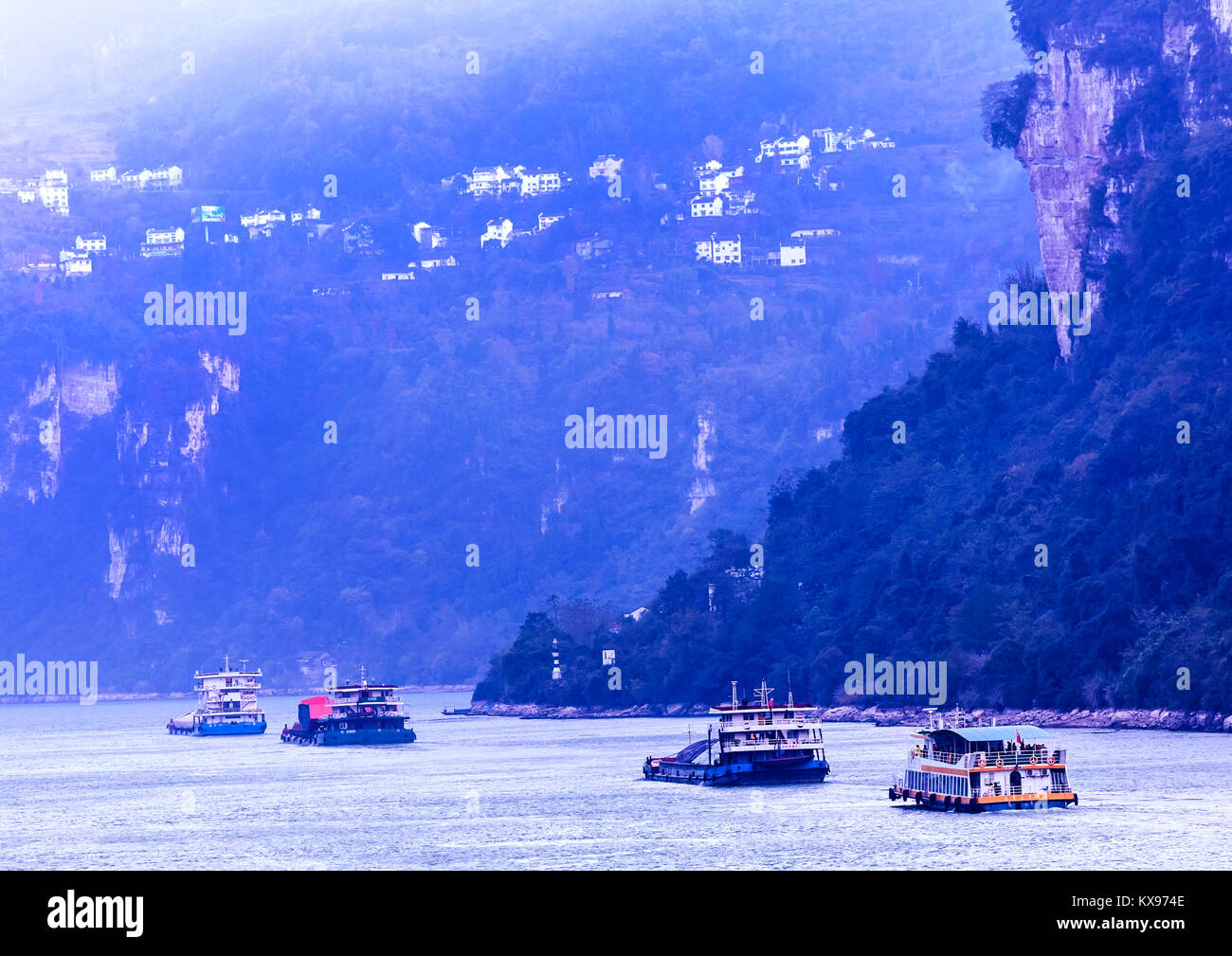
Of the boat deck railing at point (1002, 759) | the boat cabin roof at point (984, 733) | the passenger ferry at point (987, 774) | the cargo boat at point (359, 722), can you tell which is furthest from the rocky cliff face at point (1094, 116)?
the boat deck railing at point (1002, 759)

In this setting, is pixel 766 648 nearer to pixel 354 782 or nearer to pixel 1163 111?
pixel 1163 111

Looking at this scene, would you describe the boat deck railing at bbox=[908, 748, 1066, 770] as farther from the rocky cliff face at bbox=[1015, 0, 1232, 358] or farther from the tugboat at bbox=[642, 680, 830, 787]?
the rocky cliff face at bbox=[1015, 0, 1232, 358]

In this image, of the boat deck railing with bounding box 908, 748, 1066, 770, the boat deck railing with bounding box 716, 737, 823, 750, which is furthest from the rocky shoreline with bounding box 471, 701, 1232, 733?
the boat deck railing with bounding box 908, 748, 1066, 770

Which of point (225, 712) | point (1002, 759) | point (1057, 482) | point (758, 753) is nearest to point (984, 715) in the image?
point (758, 753)

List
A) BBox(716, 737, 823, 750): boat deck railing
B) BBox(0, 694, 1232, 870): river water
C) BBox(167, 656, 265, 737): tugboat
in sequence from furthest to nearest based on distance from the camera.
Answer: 1. BBox(167, 656, 265, 737): tugboat
2. BBox(716, 737, 823, 750): boat deck railing
3. BBox(0, 694, 1232, 870): river water

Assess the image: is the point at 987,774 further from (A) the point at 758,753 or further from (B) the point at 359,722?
(B) the point at 359,722

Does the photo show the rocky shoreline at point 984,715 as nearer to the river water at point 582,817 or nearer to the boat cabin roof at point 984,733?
the river water at point 582,817

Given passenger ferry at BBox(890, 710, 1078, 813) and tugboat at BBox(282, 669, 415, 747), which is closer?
passenger ferry at BBox(890, 710, 1078, 813)
